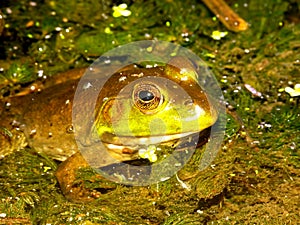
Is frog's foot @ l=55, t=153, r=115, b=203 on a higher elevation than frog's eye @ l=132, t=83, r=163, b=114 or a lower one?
lower

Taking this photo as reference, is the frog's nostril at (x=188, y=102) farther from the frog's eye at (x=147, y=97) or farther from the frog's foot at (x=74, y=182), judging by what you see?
the frog's foot at (x=74, y=182)

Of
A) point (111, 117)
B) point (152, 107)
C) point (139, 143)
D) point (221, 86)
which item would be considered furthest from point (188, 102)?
point (221, 86)

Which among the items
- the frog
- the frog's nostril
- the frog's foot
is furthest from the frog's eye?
the frog's foot

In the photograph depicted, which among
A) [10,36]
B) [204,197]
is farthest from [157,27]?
[204,197]

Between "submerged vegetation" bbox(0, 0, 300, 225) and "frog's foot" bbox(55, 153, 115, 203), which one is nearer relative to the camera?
"submerged vegetation" bbox(0, 0, 300, 225)

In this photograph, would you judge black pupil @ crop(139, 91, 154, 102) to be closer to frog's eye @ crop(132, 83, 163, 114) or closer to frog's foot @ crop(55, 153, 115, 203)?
frog's eye @ crop(132, 83, 163, 114)

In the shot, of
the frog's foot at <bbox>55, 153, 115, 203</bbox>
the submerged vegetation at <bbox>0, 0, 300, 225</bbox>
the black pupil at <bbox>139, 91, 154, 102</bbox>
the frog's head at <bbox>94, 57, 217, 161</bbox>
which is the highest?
the black pupil at <bbox>139, 91, 154, 102</bbox>

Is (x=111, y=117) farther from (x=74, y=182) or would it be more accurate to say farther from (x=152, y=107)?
(x=74, y=182)
